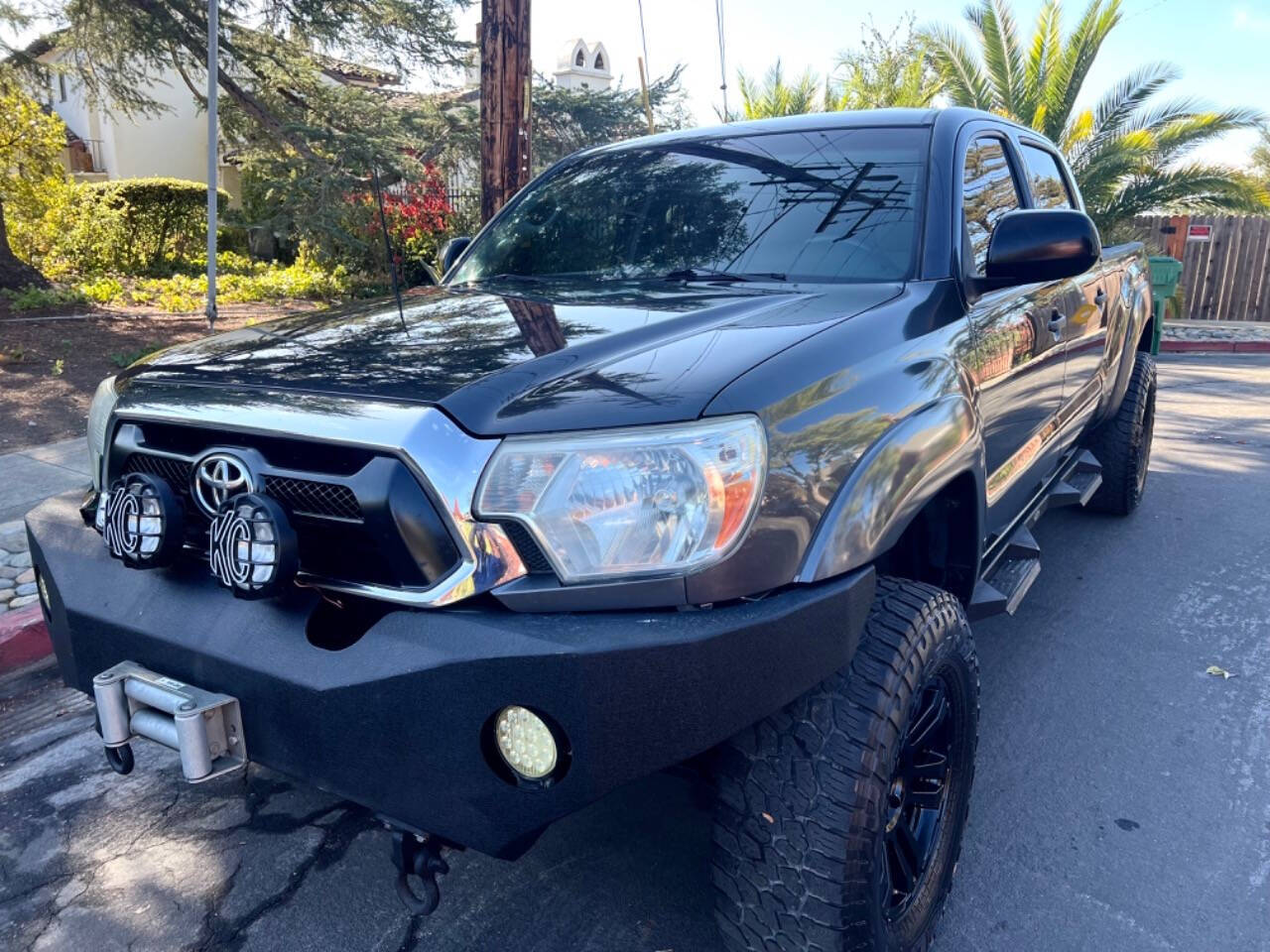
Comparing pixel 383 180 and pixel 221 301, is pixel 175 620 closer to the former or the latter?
pixel 383 180

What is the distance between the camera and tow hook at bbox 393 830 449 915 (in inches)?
75.0

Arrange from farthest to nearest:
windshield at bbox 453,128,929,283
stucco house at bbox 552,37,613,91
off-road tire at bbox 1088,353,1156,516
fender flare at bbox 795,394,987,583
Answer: stucco house at bbox 552,37,613,91, off-road tire at bbox 1088,353,1156,516, windshield at bbox 453,128,929,283, fender flare at bbox 795,394,987,583

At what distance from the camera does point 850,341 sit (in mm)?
2053

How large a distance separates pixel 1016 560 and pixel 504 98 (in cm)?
409

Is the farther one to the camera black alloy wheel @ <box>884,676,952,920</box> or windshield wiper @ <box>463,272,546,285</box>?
windshield wiper @ <box>463,272,546,285</box>

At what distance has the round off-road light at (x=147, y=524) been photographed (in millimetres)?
1943

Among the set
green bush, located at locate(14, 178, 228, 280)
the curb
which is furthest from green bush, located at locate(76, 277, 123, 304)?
the curb

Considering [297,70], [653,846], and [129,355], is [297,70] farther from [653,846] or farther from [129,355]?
[653,846]

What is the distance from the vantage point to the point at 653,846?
8.52 feet

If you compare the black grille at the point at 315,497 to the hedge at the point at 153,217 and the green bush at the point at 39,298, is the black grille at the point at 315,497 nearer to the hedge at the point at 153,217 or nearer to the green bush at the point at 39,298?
the green bush at the point at 39,298

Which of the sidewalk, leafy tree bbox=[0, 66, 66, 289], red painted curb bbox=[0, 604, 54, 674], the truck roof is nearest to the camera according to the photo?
the truck roof

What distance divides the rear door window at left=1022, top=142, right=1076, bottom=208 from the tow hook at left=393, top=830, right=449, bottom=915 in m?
3.13

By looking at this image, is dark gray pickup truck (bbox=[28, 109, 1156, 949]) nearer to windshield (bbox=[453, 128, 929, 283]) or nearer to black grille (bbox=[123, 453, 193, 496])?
black grille (bbox=[123, 453, 193, 496])

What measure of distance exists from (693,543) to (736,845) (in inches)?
23.2
